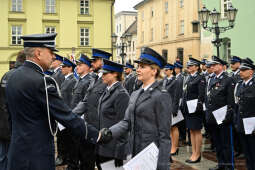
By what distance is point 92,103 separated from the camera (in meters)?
5.32

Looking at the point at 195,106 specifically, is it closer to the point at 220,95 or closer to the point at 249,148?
the point at 220,95

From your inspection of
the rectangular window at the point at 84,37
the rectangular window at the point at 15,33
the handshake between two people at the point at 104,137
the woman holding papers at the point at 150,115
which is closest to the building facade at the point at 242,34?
the rectangular window at the point at 84,37

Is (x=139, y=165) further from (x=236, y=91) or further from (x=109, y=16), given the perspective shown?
(x=109, y=16)

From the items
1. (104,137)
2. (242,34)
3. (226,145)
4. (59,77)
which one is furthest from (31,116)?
(242,34)

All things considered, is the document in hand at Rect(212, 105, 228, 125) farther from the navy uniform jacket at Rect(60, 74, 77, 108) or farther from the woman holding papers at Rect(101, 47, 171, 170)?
the navy uniform jacket at Rect(60, 74, 77, 108)

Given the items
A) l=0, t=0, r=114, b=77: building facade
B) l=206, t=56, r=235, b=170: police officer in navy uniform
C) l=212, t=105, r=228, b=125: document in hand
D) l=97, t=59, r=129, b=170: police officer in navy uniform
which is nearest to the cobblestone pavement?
l=206, t=56, r=235, b=170: police officer in navy uniform

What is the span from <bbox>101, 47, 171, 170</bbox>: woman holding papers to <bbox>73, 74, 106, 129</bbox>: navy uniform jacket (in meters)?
1.45

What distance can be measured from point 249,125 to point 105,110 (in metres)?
2.68

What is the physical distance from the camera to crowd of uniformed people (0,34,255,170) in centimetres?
329

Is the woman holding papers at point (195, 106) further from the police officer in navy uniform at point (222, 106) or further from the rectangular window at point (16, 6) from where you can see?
the rectangular window at point (16, 6)

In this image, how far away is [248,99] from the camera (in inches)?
226

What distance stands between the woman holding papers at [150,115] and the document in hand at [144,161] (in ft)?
0.43

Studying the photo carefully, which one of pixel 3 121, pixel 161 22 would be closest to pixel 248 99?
pixel 3 121

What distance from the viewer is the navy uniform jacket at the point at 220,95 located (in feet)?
19.7
